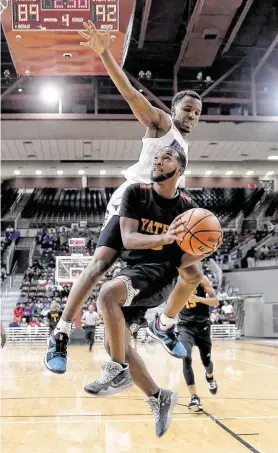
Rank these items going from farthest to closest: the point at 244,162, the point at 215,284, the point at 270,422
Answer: the point at 244,162 < the point at 215,284 < the point at 270,422

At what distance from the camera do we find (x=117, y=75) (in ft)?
12.2

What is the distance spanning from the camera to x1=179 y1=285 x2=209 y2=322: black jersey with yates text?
7461 millimetres

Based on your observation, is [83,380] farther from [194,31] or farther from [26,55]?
[194,31]

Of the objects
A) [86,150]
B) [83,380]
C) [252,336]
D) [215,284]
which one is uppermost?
[86,150]

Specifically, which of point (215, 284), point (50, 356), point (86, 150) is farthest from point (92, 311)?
point (50, 356)

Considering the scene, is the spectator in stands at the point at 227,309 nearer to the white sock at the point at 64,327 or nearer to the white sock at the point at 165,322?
the white sock at the point at 165,322

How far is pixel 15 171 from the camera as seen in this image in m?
26.9

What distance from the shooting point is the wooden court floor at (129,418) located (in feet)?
17.1

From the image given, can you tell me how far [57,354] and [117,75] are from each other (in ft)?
6.13

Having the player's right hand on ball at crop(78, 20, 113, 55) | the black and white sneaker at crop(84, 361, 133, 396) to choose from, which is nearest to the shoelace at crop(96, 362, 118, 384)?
the black and white sneaker at crop(84, 361, 133, 396)

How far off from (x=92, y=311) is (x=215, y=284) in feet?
27.5

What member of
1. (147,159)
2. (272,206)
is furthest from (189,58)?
(272,206)

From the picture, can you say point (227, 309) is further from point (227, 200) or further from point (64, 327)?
point (64, 327)

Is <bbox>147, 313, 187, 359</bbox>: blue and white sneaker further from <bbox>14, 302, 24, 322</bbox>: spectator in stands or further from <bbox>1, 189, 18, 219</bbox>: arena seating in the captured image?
<bbox>1, 189, 18, 219</bbox>: arena seating
